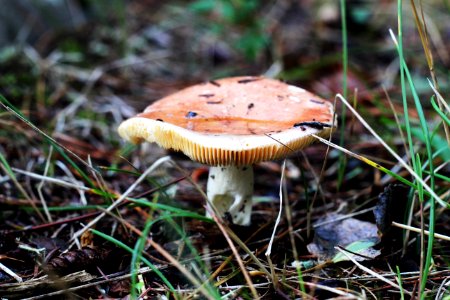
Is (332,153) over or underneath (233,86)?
underneath

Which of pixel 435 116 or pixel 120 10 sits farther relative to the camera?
pixel 120 10

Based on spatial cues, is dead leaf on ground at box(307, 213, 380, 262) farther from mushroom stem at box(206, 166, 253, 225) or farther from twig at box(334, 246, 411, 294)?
mushroom stem at box(206, 166, 253, 225)

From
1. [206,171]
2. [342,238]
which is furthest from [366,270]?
[206,171]

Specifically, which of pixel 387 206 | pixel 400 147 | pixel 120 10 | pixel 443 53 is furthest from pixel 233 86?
pixel 443 53

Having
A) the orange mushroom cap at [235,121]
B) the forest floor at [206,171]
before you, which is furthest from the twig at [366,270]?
the orange mushroom cap at [235,121]

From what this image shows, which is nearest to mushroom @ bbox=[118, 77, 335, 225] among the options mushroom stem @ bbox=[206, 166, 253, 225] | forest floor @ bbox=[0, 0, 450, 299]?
mushroom stem @ bbox=[206, 166, 253, 225]

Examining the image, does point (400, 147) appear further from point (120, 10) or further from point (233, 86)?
point (120, 10)
